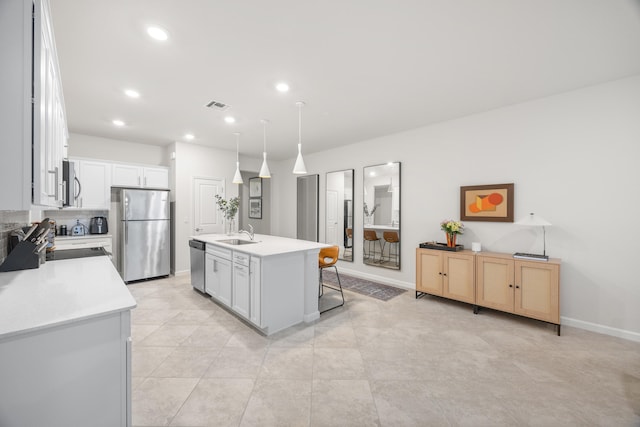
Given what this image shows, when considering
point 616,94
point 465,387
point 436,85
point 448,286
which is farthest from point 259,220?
point 616,94

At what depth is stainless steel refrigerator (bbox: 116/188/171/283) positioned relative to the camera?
176 inches

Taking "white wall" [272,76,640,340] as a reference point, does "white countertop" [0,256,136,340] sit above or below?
below

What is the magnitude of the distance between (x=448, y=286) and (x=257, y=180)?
5.32m

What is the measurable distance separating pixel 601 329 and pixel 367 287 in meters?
2.78

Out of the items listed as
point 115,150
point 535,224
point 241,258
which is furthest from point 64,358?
point 115,150

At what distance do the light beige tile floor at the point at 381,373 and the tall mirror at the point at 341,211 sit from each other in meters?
2.22

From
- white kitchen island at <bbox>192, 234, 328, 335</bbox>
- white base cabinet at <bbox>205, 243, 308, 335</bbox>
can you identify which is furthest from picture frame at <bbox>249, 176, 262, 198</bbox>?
white base cabinet at <bbox>205, 243, 308, 335</bbox>

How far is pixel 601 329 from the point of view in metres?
2.80

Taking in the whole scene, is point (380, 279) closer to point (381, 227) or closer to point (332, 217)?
point (381, 227)

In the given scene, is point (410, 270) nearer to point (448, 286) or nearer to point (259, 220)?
point (448, 286)

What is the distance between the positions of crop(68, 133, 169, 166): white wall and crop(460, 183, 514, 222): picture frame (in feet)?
18.6

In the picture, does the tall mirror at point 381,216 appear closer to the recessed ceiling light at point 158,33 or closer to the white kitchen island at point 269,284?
the white kitchen island at point 269,284

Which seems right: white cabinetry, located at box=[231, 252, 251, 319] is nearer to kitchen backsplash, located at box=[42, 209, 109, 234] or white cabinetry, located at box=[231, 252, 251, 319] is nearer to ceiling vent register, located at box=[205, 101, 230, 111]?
ceiling vent register, located at box=[205, 101, 230, 111]

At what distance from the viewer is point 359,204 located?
201 inches
